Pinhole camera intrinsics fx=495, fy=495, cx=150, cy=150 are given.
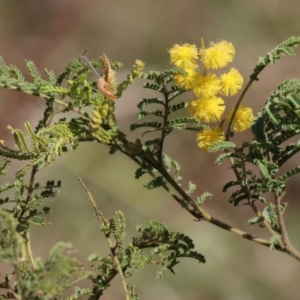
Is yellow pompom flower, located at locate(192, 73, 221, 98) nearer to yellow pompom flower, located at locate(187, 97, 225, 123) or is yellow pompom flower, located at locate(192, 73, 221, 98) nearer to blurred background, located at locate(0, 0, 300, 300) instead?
yellow pompom flower, located at locate(187, 97, 225, 123)

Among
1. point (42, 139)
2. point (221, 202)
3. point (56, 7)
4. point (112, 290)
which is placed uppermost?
point (56, 7)

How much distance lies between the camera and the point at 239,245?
179 centimetres

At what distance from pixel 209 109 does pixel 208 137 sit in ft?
0.10

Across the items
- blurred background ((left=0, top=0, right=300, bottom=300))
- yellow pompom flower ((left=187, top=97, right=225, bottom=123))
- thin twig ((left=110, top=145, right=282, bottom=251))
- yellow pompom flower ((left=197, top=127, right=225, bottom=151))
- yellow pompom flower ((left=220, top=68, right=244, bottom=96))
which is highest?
blurred background ((left=0, top=0, right=300, bottom=300))

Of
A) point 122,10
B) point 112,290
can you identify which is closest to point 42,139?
point 112,290

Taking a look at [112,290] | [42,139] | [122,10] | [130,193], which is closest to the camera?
[42,139]

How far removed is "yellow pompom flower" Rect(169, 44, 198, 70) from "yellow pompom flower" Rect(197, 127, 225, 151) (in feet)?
0.24

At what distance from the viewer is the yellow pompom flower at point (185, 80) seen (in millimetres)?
530

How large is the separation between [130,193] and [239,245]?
0.44 metres

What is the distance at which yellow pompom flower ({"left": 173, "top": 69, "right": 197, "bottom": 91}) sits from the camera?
0.53 meters

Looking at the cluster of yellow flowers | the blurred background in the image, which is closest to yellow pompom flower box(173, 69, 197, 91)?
the cluster of yellow flowers

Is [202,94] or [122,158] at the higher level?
[122,158]

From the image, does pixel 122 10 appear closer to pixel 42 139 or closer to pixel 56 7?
pixel 56 7

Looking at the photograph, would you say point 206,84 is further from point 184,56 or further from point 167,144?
point 167,144
